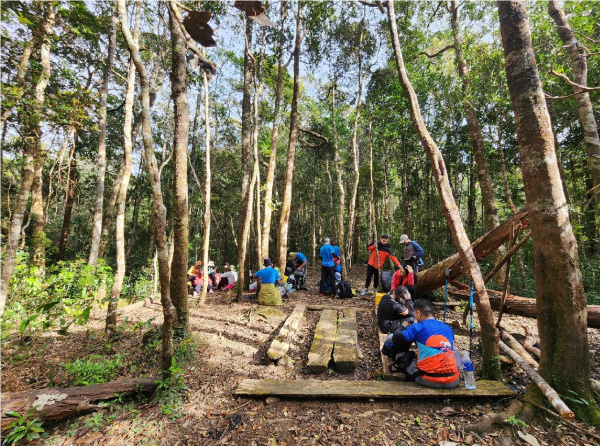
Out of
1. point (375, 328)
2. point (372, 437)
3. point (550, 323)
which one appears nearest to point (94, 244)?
point (375, 328)

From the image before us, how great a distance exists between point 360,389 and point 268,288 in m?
4.58

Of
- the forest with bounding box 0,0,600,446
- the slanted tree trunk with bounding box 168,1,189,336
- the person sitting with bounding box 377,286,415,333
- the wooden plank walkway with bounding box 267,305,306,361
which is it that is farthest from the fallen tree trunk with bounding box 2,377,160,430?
the person sitting with bounding box 377,286,415,333

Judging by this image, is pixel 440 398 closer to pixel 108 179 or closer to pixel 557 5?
pixel 557 5

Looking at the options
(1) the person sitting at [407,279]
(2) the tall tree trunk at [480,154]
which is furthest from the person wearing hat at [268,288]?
(2) the tall tree trunk at [480,154]

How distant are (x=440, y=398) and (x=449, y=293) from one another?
5481mm

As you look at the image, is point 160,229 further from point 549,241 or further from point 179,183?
point 549,241

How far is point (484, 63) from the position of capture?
26.8 feet

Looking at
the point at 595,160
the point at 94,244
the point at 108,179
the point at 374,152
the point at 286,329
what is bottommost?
the point at 286,329

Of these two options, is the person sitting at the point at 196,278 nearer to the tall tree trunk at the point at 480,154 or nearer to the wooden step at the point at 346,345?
the wooden step at the point at 346,345

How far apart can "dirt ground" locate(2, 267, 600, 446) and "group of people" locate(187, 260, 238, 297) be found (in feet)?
14.1

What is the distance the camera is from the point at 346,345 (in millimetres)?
4840

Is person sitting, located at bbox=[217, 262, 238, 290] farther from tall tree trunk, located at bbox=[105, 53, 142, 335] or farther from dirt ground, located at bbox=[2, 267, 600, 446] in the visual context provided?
dirt ground, located at bbox=[2, 267, 600, 446]

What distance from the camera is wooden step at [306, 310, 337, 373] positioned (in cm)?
419

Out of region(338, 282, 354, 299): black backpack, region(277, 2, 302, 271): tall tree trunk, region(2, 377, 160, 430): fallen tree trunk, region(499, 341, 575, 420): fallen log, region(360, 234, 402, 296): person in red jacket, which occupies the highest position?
region(277, 2, 302, 271): tall tree trunk
